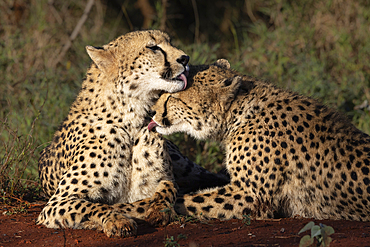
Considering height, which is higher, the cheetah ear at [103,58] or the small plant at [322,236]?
the cheetah ear at [103,58]

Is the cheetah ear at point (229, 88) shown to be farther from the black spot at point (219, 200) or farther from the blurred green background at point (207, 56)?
the blurred green background at point (207, 56)

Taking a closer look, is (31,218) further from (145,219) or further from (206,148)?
(206,148)

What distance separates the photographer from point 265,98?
3.57 meters

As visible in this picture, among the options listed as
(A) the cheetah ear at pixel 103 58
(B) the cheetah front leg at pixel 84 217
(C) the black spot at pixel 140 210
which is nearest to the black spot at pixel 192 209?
→ (C) the black spot at pixel 140 210

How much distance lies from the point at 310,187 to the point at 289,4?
4644 millimetres

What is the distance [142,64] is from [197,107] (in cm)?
50

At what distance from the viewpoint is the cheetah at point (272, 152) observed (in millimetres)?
3230

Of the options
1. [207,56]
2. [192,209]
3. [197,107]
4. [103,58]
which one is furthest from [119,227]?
[207,56]

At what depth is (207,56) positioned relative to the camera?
5.74 metres

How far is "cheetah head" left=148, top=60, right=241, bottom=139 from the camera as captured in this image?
11.4 feet

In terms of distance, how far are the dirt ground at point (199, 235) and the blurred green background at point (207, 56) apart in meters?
1.15

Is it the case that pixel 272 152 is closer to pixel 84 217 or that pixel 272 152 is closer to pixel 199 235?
pixel 199 235

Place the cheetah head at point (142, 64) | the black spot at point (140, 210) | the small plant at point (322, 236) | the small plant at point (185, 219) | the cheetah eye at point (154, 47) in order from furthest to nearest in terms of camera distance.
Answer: the cheetah eye at point (154, 47) → the cheetah head at point (142, 64) → the black spot at point (140, 210) → the small plant at point (185, 219) → the small plant at point (322, 236)

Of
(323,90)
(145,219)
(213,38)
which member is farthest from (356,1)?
(145,219)
